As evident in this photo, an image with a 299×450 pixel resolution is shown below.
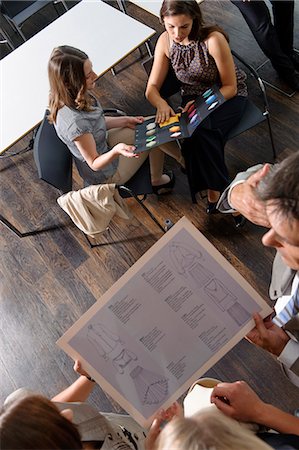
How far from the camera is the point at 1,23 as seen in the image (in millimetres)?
4016

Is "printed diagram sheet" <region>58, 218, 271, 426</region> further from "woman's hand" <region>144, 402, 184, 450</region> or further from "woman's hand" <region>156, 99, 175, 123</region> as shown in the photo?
"woman's hand" <region>156, 99, 175, 123</region>

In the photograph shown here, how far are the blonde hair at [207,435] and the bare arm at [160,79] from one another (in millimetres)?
1610

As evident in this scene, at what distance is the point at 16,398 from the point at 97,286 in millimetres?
1580

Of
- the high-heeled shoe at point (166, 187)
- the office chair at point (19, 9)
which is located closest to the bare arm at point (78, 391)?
the high-heeled shoe at point (166, 187)

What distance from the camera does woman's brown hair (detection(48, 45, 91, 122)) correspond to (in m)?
1.88

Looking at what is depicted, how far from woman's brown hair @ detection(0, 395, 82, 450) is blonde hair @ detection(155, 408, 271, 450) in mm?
233

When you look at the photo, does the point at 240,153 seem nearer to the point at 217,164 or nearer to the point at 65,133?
the point at 217,164

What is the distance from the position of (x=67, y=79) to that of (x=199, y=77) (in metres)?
0.72

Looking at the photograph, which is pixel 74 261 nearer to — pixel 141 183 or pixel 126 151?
pixel 141 183

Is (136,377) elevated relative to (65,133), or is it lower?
lower

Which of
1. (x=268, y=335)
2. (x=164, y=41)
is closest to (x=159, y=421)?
(x=268, y=335)

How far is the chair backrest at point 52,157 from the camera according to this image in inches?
80.0

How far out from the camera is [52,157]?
6.74ft

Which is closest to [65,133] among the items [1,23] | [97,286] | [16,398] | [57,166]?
[57,166]
